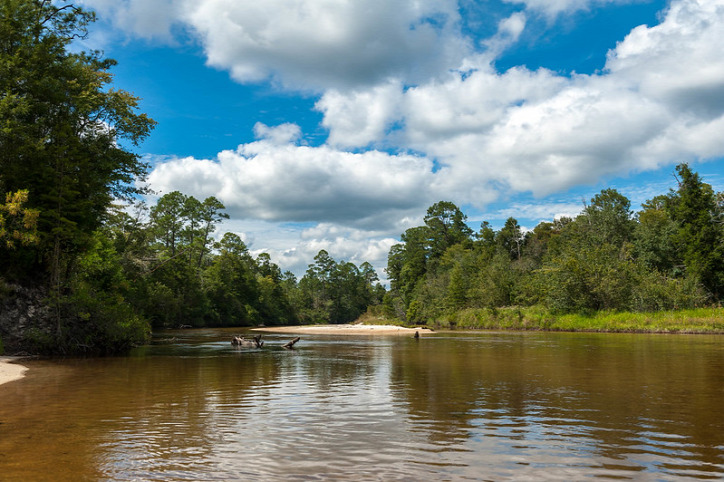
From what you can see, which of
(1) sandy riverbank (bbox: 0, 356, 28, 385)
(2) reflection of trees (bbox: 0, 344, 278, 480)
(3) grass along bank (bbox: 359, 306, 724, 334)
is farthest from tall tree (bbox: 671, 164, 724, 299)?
(1) sandy riverbank (bbox: 0, 356, 28, 385)

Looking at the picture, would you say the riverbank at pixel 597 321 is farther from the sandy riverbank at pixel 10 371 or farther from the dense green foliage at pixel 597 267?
the sandy riverbank at pixel 10 371

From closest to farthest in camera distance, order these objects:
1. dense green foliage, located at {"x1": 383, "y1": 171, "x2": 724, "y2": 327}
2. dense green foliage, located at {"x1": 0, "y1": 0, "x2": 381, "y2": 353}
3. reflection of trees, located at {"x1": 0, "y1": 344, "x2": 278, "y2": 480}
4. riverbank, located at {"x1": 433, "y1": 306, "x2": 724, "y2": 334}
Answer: reflection of trees, located at {"x1": 0, "y1": 344, "x2": 278, "y2": 480} → dense green foliage, located at {"x1": 0, "y1": 0, "x2": 381, "y2": 353} → riverbank, located at {"x1": 433, "y1": 306, "x2": 724, "y2": 334} → dense green foliage, located at {"x1": 383, "y1": 171, "x2": 724, "y2": 327}

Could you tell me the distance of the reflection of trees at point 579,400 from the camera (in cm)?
791

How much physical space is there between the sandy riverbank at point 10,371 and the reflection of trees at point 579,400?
1219cm

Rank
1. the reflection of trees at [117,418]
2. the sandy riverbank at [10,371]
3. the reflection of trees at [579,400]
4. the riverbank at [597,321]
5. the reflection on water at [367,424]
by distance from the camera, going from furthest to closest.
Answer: the riverbank at [597,321], the sandy riverbank at [10,371], the reflection of trees at [579,400], the reflection of trees at [117,418], the reflection on water at [367,424]

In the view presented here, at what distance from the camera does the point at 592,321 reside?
48.6 m

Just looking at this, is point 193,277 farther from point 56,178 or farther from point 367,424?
point 367,424

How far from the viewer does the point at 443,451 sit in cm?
697

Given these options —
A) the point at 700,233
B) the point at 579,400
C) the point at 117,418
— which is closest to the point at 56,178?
the point at 117,418

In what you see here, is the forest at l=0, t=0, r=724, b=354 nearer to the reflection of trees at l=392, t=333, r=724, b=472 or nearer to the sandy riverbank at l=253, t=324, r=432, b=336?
the sandy riverbank at l=253, t=324, r=432, b=336

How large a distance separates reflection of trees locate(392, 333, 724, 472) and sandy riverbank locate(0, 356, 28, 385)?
480 inches

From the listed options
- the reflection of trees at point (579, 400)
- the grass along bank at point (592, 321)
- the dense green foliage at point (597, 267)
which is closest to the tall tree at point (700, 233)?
the dense green foliage at point (597, 267)

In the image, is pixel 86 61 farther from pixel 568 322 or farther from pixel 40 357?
pixel 568 322

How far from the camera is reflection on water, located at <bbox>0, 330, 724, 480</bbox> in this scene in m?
6.21
